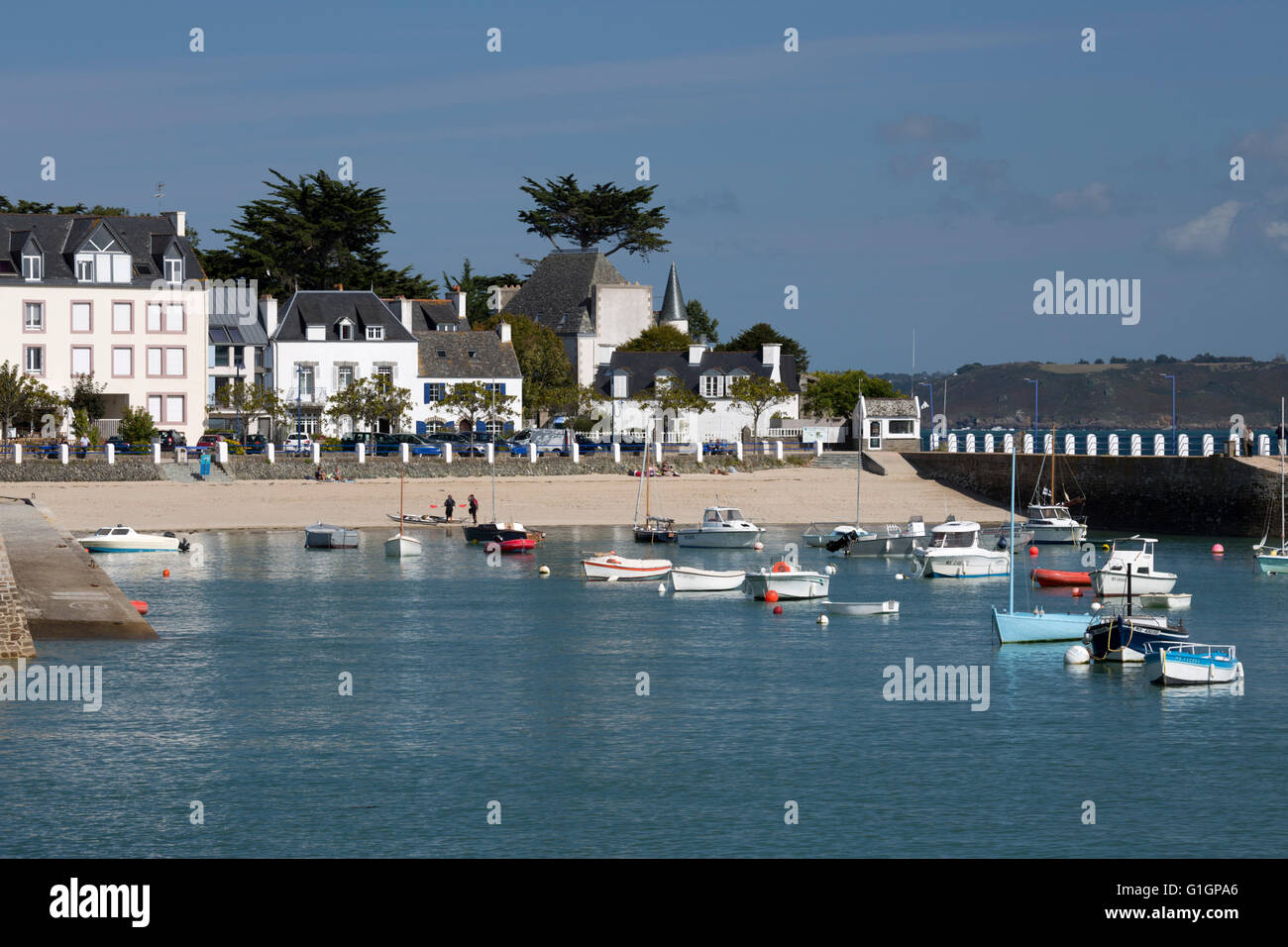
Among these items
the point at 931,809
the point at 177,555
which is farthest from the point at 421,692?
the point at 177,555

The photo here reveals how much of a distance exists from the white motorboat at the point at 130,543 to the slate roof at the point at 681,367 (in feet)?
186

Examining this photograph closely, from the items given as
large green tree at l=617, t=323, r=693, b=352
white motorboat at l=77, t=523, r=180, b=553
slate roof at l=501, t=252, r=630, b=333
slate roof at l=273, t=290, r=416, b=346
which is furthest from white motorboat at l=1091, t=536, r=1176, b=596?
slate roof at l=501, t=252, r=630, b=333

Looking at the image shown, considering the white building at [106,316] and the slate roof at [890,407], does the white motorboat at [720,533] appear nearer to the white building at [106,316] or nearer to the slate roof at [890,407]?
the slate roof at [890,407]

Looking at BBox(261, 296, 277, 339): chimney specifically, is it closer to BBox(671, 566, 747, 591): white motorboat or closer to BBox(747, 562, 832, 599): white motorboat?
BBox(671, 566, 747, 591): white motorboat

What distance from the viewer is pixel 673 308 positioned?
153 metres

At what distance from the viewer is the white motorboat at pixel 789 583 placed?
5866 cm

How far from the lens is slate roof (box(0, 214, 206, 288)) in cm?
9806

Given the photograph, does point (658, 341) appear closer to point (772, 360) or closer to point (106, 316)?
point (772, 360)

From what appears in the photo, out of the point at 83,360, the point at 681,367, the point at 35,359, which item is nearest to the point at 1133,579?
the point at 83,360

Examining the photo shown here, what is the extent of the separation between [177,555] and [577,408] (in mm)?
55047

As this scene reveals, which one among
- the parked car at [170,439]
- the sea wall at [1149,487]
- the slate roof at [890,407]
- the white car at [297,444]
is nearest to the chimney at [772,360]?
the slate roof at [890,407]
